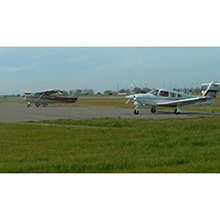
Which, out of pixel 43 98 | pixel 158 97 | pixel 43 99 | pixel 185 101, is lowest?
pixel 43 99

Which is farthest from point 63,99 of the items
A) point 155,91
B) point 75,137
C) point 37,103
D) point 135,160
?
point 135,160

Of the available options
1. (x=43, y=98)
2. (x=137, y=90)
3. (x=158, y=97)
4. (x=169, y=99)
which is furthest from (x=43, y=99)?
(x=169, y=99)

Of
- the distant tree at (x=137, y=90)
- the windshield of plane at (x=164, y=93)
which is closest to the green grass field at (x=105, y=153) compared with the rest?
the windshield of plane at (x=164, y=93)

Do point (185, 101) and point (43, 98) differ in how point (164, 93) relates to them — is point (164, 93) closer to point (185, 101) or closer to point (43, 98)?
point (185, 101)

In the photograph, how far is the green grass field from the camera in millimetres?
6309

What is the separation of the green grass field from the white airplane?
12.8 metres

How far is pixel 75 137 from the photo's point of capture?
10539 mm

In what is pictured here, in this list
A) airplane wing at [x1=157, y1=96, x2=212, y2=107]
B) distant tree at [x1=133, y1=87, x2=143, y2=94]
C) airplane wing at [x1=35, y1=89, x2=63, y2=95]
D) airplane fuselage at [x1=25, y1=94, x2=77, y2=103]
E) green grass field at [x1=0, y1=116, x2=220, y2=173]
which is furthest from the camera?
airplane wing at [x1=35, y1=89, x2=63, y2=95]

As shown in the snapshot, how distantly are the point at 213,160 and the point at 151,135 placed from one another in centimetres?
421

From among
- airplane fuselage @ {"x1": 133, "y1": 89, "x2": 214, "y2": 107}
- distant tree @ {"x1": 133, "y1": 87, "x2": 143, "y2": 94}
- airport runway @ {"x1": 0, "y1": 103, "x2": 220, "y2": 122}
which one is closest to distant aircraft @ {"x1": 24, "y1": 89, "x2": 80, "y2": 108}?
airport runway @ {"x1": 0, "y1": 103, "x2": 220, "y2": 122}

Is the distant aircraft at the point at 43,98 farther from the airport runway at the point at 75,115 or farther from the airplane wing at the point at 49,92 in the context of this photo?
the airport runway at the point at 75,115

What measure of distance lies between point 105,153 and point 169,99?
729 inches

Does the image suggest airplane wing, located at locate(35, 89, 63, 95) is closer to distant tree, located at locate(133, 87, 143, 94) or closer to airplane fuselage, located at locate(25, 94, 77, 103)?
airplane fuselage, located at locate(25, 94, 77, 103)

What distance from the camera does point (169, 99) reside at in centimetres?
2547
